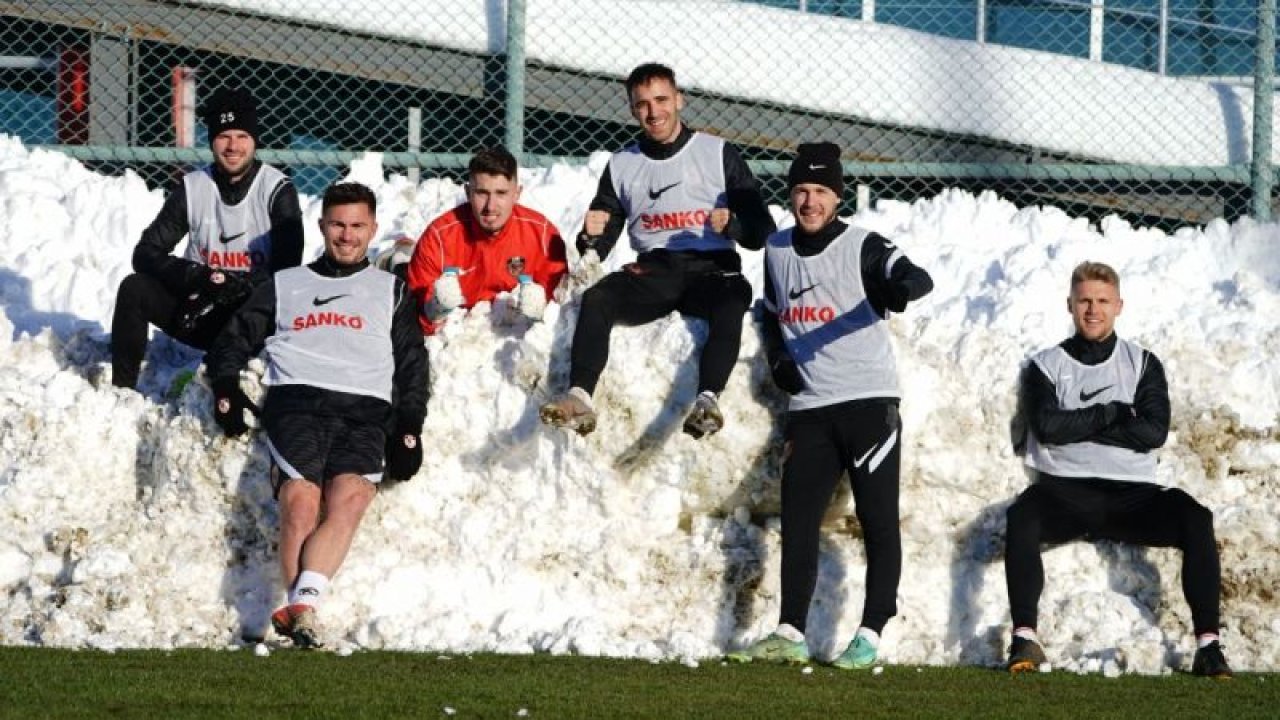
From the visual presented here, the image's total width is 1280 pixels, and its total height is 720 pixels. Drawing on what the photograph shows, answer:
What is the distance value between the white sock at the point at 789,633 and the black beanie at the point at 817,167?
1.49 m

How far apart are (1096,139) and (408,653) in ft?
16.2

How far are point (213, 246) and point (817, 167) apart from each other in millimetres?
2227

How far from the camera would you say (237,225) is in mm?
7395

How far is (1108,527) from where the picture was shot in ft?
22.1

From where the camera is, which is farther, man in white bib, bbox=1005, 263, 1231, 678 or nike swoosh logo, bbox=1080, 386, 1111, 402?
nike swoosh logo, bbox=1080, 386, 1111, 402

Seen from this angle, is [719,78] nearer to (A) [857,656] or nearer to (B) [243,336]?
(B) [243,336]

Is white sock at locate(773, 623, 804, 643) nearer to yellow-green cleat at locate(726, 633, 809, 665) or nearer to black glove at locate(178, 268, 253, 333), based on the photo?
Result: yellow-green cleat at locate(726, 633, 809, 665)

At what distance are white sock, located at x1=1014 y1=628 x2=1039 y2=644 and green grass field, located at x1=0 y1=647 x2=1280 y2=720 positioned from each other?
0.18 metres

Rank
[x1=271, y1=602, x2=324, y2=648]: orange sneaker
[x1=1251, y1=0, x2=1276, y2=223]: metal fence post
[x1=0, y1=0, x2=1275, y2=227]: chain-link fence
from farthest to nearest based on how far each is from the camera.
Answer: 1. [x1=0, y1=0, x2=1275, y2=227]: chain-link fence
2. [x1=1251, y1=0, x2=1276, y2=223]: metal fence post
3. [x1=271, y1=602, x2=324, y2=648]: orange sneaker

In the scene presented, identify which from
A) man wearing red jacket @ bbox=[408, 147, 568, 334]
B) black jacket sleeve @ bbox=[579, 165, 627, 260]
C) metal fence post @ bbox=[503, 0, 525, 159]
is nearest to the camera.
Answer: man wearing red jacket @ bbox=[408, 147, 568, 334]

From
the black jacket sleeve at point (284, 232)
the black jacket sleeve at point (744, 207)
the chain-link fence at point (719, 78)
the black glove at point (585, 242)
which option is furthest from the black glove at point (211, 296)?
the chain-link fence at point (719, 78)

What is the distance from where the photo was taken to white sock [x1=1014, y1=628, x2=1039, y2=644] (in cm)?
643

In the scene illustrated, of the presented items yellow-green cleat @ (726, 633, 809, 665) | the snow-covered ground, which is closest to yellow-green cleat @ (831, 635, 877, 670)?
yellow-green cleat @ (726, 633, 809, 665)

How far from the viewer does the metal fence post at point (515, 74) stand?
355 inches
